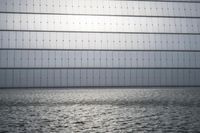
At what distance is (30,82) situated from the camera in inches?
1731

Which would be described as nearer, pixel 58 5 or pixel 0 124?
pixel 0 124

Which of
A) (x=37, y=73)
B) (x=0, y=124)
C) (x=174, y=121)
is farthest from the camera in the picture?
(x=37, y=73)

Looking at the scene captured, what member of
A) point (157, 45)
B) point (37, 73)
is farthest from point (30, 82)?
point (157, 45)

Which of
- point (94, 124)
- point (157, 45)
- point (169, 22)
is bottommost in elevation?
point (94, 124)

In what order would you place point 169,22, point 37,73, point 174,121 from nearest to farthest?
1. point 174,121
2. point 37,73
3. point 169,22

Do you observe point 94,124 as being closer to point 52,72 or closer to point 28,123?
point 28,123

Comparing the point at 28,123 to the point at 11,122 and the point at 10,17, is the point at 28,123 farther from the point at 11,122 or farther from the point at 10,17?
the point at 10,17

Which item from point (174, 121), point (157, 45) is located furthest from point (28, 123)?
point (157, 45)

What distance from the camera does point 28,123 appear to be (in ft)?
38.9

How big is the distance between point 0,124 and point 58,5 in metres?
35.4

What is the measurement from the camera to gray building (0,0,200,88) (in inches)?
1730

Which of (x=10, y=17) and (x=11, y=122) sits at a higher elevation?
(x=10, y=17)

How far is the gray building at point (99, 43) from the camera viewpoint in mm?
43938

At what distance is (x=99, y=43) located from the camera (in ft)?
150
